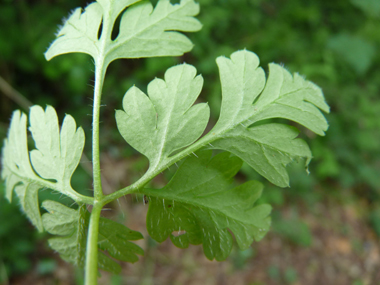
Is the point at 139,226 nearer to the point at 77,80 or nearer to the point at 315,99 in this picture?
the point at 77,80

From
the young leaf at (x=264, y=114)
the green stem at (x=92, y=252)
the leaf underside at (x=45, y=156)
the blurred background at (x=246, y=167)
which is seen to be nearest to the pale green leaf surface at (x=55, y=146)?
the leaf underside at (x=45, y=156)

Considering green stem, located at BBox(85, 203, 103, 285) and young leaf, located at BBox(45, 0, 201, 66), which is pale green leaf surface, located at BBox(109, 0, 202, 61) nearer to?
young leaf, located at BBox(45, 0, 201, 66)

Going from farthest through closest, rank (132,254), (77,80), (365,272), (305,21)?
(305,21) < (365,272) < (77,80) < (132,254)

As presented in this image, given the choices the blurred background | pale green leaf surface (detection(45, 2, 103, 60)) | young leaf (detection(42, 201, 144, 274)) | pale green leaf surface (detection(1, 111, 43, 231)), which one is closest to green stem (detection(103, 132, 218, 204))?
young leaf (detection(42, 201, 144, 274))

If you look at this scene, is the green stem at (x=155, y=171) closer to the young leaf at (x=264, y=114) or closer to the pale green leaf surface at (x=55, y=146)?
the young leaf at (x=264, y=114)

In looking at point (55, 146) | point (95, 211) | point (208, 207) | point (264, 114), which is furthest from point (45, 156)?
point (264, 114)

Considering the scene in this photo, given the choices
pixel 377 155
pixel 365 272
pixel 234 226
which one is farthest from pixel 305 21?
pixel 234 226

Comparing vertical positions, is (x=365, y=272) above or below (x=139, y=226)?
below
